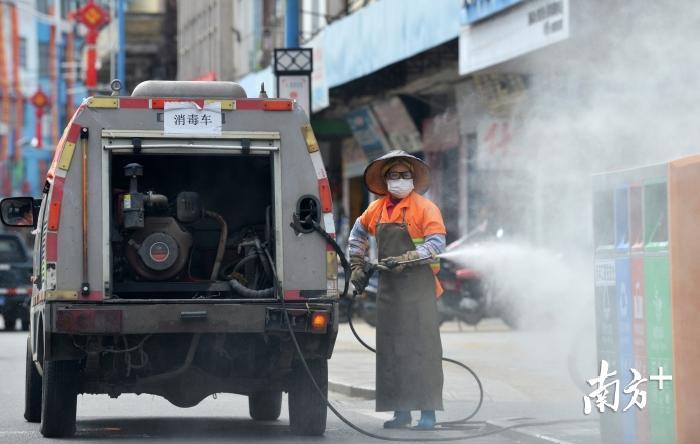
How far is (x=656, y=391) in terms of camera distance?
8.05 meters

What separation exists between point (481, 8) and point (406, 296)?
9.72 metres

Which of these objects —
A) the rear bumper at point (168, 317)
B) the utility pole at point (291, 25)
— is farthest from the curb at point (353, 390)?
the utility pole at point (291, 25)

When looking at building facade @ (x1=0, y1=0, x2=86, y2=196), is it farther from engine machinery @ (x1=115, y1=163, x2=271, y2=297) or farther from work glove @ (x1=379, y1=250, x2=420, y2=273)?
work glove @ (x1=379, y1=250, x2=420, y2=273)

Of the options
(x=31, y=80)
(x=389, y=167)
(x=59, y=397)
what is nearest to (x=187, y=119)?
(x=389, y=167)

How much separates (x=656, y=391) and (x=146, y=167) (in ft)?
14.3

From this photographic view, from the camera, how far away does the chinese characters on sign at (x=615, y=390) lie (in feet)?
26.6

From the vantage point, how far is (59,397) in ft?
32.9

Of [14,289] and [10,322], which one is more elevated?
[14,289]

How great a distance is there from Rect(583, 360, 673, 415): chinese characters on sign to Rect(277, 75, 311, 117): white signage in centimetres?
922

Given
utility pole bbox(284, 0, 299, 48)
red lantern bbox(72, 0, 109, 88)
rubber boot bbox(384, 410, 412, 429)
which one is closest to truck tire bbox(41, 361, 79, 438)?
rubber boot bbox(384, 410, 412, 429)

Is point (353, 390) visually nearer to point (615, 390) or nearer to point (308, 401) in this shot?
point (308, 401)

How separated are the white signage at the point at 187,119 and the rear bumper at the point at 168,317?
1059 mm

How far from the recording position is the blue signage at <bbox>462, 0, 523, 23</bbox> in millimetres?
19195

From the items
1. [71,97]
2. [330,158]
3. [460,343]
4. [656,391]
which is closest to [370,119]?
[330,158]
